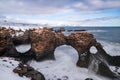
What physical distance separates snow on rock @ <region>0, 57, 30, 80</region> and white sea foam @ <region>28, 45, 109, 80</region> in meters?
3.50

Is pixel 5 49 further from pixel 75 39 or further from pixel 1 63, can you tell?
pixel 75 39

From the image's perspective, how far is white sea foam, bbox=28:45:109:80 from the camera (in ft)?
71.5

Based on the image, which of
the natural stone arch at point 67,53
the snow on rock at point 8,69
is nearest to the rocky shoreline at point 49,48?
the natural stone arch at point 67,53

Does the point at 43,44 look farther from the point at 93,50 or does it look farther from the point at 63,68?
the point at 93,50

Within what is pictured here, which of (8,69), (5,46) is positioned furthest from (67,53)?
(8,69)

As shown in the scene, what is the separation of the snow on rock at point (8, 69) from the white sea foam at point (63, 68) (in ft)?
11.5

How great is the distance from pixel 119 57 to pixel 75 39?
6280mm

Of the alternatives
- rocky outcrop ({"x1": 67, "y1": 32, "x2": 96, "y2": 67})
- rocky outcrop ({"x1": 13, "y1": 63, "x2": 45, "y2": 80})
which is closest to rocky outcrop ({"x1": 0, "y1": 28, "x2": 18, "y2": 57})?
rocky outcrop ({"x1": 13, "y1": 63, "x2": 45, "y2": 80})

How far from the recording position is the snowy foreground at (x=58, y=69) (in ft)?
59.9

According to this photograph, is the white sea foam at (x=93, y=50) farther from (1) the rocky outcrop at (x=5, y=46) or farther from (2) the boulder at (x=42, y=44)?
(1) the rocky outcrop at (x=5, y=46)

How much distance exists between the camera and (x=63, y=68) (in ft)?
77.5

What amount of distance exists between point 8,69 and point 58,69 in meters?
6.38

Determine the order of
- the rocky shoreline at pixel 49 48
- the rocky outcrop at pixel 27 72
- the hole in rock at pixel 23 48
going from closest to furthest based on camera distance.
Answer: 1. the rocky outcrop at pixel 27 72
2. the rocky shoreline at pixel 49 48
3. the hole in rock at pixel 23 48

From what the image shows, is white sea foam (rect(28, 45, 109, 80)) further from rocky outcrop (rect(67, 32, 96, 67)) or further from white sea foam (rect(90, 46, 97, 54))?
white sea foam (rect(90, 46, 97, 54))
